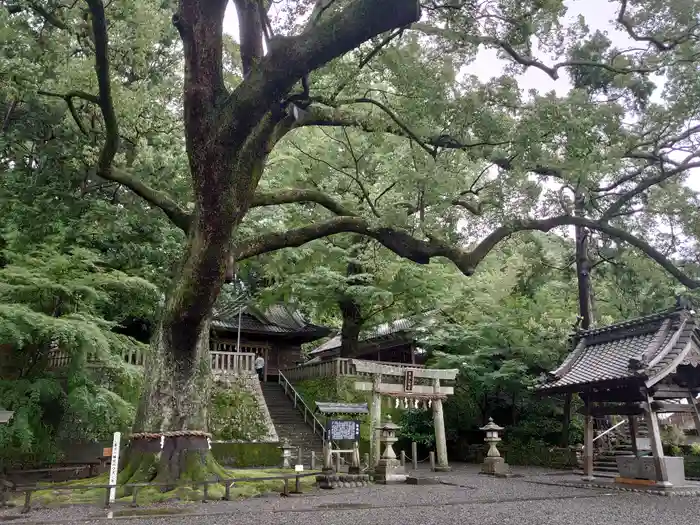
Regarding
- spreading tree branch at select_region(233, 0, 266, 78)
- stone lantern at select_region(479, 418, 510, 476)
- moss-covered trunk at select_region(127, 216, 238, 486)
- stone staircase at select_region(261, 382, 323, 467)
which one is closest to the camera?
spreading tree branch at select_region(233, 0, 266, 78)

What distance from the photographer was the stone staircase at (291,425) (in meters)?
16.3

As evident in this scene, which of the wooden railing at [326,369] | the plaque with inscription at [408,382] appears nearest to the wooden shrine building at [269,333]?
the wooden railing at [326,369]

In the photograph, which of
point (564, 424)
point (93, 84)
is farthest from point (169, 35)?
point (564, 424)

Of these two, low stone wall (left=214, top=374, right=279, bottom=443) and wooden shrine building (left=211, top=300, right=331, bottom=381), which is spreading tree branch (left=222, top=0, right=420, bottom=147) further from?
wooden shrine building (left=211, top=300, right=331, bottom=381)

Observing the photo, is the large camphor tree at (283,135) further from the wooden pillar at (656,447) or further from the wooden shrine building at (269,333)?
the wooden shrine building at (269,333)

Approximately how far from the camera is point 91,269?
36.8 ft

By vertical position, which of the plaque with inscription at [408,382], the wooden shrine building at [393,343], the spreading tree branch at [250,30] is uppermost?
the spreading tree branch at [250,30]

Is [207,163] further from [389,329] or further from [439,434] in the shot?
[389,329]

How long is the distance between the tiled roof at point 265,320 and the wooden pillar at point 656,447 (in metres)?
14.8

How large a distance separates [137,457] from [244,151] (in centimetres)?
567

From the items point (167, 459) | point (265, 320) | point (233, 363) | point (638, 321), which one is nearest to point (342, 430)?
point (167, 459)

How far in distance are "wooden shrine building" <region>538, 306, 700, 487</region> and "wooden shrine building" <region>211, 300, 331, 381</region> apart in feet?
45.7

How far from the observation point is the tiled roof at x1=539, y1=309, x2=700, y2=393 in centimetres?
987

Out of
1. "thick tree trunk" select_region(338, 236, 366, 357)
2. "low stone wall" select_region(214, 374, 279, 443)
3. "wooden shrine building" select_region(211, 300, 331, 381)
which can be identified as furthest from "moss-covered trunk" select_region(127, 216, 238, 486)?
"wooden shrine building" select_region(211, 300, 331, 381)
